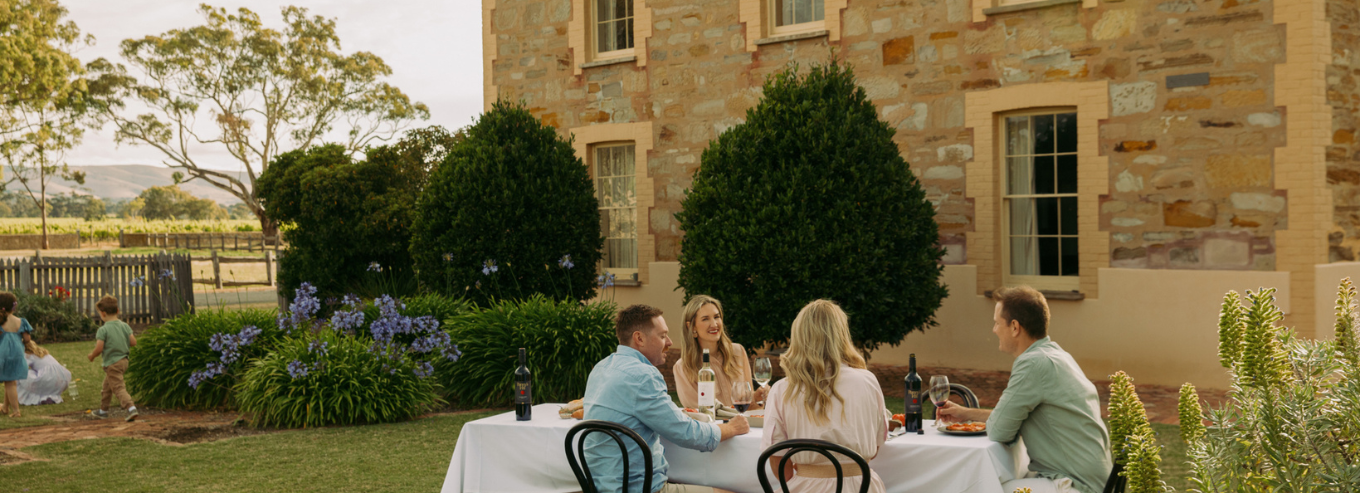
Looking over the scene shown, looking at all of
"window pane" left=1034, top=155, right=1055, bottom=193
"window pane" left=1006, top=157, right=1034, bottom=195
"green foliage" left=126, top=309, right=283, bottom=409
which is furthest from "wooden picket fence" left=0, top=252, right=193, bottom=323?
"window pane" left=1034, top=155, right=1055, bottom=193

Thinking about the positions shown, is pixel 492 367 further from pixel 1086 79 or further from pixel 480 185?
pixel 1086 79

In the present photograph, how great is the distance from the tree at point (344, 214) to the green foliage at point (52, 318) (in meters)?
3.75

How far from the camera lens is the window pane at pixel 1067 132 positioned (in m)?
10.9

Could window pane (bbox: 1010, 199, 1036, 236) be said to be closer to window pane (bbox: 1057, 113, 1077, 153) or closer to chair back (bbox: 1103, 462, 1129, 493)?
window pane (bbox: 1057, 113, 1077, 153)

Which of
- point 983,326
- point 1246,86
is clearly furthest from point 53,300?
point 1246,86

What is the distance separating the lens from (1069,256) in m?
→ 11.0

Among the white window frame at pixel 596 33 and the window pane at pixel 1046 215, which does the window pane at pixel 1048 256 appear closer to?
the window pane at pixel 1046 215

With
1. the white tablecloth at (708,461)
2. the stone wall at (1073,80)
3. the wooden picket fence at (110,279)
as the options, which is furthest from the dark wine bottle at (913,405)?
the wooden picket fence at (110,279)

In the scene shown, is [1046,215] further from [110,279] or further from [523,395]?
[110,279]

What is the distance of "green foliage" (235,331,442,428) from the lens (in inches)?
350

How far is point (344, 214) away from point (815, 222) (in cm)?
882

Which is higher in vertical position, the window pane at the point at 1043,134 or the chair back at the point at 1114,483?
the window pane at the point at 1043,134

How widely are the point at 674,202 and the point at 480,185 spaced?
9.03 ft

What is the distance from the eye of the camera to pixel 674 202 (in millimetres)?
13695
